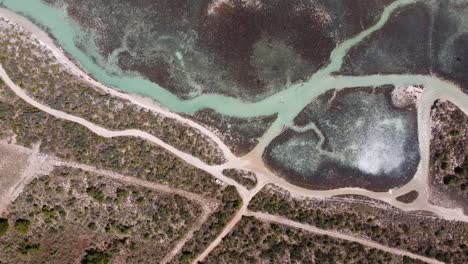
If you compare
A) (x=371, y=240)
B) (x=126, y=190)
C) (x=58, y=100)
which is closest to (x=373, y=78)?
(x=371, y=240)

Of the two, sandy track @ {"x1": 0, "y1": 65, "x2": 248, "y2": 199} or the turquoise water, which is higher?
the turquoise water

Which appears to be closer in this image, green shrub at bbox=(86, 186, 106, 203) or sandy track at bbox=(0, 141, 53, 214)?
sandy track at bbox=(0, 141, 53, 214)

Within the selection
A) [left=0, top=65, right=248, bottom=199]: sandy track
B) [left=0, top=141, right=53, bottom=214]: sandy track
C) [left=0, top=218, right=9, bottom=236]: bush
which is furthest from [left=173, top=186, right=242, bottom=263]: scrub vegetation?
[left=0, top=218, right=9, bottom=236]: bush

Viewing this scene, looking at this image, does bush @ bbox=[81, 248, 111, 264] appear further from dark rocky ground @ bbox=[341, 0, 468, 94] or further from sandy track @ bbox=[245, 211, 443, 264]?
dark rocky ground @ bbox=[341, 0, 468, 94]

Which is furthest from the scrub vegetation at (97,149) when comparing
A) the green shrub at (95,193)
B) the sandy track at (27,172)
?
the green shrub at (95,193)

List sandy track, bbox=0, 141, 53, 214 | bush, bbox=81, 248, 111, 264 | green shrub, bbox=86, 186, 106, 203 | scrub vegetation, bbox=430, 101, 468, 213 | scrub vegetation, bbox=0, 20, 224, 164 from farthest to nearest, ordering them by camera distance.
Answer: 1. scrub vegetation, bbox=430, 101, 468, 213
2. bush, bbox=81, 248, 111, 264
3. green shrub, bbox=86, 186, 106, 203
4. sandy track, bbox=0, 141, 53, 214
5. scrub vegetation, bbox=0, 20, 224, 164

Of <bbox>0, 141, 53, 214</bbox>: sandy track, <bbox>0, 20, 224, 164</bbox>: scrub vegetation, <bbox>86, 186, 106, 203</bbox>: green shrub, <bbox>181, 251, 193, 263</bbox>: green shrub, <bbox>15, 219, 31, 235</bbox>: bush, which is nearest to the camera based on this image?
<bbox>0, 20, 224, 164</bbox>: scrub vegetation

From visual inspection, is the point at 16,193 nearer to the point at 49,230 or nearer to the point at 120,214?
the point at 49,230
